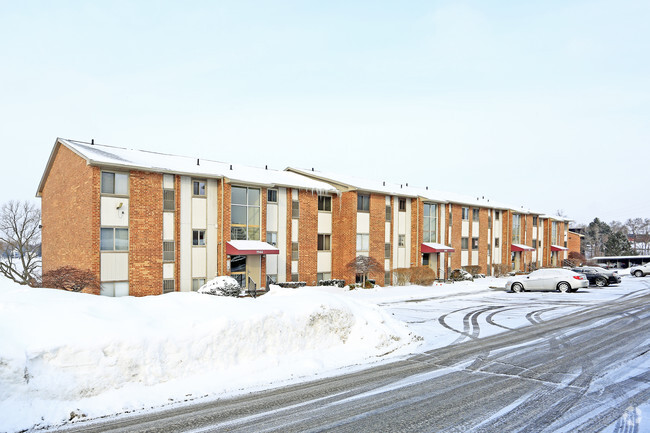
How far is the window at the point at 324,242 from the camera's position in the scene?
31422 millimetres

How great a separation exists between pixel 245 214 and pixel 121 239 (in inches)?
289

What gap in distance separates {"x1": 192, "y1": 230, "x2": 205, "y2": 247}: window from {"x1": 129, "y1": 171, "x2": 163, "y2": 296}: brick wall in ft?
6.57

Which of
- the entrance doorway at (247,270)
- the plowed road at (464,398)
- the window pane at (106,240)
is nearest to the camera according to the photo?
the plowed road at (464,398)

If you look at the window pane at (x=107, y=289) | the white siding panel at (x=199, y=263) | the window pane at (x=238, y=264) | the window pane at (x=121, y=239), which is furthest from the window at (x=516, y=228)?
the window pane at (x=107, y=289)

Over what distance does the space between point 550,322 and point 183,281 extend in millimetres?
18201

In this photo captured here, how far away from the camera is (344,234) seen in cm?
3162

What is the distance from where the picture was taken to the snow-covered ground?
264 inches

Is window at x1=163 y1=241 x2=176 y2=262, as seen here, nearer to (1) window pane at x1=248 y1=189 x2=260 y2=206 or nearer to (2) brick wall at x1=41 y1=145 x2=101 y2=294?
(2) brick wall at x1=41 y1=145 x2=101 y2=294

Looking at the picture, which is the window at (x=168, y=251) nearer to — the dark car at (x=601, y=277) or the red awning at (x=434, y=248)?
the red awning at (x=434, y=248)

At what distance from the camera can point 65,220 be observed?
24750mm

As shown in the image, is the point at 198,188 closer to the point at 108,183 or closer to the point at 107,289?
the point at 108,183

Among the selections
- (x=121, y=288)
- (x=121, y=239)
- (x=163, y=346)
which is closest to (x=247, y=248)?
(x=121, y=239)

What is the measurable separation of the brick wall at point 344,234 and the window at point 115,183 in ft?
48.9

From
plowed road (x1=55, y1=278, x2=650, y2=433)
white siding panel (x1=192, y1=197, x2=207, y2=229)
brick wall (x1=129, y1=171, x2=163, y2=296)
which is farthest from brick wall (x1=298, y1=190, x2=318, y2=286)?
plowed road (x1=55, y1=278, x2=650, y2=433)
